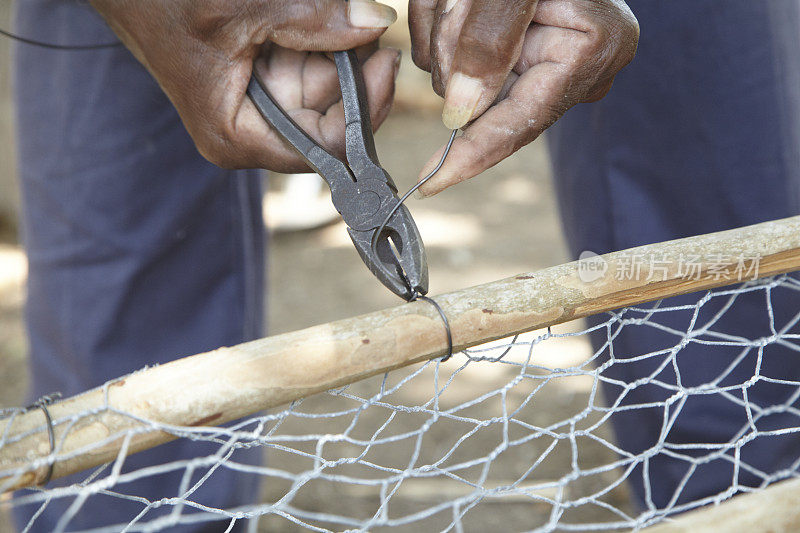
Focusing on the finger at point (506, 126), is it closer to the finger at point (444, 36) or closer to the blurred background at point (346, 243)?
the finger at point (444, 36)

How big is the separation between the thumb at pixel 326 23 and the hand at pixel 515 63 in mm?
101

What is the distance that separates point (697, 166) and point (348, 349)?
0.80 metres

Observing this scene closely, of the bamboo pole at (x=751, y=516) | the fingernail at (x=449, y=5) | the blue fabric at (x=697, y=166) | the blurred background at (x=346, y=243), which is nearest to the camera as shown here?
the bamboo pole at (x=751, y=516)

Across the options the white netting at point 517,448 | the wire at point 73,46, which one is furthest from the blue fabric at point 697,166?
the wire at point 73,46

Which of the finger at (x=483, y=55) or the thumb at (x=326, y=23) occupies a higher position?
the thumb at (x=326, y=23)

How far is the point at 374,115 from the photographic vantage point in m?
0.86

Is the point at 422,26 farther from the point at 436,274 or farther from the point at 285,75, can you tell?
the point at 436,274

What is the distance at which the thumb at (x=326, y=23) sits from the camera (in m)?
0.77

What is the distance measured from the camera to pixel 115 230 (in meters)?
1.20

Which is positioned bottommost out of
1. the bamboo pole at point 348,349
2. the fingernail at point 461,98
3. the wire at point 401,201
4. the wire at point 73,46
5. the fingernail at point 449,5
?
the bamboo pole at point 348,349

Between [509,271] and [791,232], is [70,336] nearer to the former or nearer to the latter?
[791,232]

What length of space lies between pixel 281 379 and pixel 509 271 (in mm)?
1998

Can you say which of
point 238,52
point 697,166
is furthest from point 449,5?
point 697,166

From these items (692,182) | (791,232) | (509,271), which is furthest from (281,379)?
(509,271)
